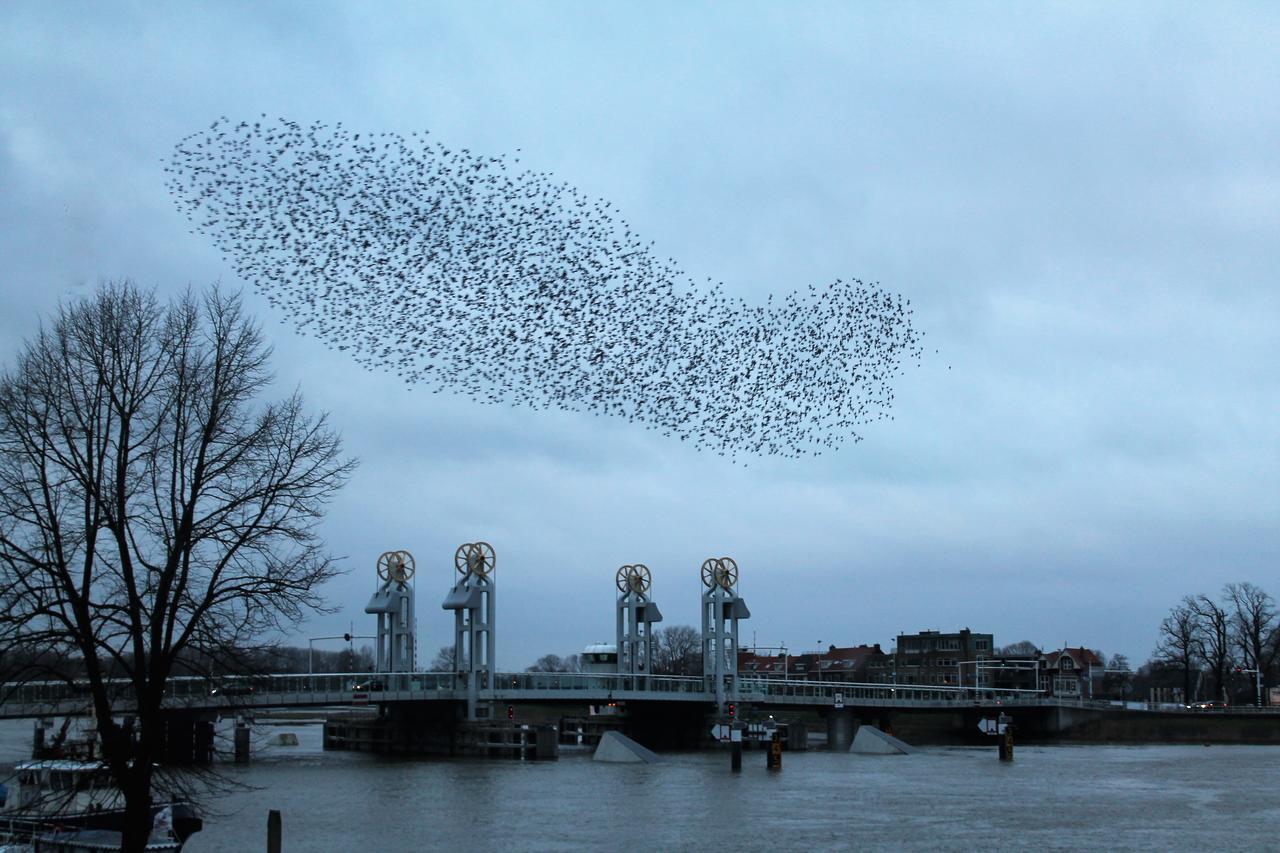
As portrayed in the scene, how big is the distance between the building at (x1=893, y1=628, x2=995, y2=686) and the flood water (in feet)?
338

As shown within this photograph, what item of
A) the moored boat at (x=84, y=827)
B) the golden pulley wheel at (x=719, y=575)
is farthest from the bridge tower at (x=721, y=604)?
the moored boat at (x=84, y=827)

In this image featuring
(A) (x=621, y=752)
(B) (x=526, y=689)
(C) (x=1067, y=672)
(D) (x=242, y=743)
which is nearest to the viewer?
(D) (x=242, y=743)

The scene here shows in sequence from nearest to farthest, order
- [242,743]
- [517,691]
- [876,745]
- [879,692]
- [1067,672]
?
1. [242,743]
2. [517,691]
3. [876,745]
4. [879,692]
5. [1067,672]

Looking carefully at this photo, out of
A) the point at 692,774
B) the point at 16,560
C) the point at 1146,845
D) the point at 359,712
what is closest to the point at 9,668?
the point at 16,560

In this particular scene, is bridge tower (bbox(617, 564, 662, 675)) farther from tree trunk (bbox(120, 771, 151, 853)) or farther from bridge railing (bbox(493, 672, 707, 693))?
tree trunk (bbox(120, 771, 151, 853))

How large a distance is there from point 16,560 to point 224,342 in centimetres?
518

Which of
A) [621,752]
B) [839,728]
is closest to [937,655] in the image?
[839,728]

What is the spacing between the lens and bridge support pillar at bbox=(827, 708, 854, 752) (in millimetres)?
102750

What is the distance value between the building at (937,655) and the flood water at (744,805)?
103 meters

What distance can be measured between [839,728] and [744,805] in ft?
177

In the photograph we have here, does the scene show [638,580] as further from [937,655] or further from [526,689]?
[937,655]

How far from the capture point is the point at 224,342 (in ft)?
79.6

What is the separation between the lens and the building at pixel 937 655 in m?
184

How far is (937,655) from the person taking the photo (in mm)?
189250
